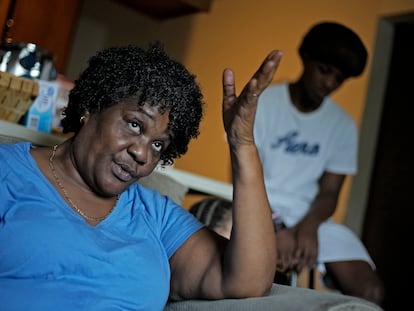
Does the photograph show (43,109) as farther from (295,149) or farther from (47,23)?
(47,23)

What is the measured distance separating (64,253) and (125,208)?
20 cm

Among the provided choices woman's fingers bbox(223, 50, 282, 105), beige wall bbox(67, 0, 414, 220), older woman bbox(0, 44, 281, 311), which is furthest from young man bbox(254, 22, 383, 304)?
woman's fingers bbox(223, 50, 282, 105)

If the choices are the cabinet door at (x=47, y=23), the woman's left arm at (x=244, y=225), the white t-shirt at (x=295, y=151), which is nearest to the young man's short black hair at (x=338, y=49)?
the white t-shirt at (x=295, y=151)

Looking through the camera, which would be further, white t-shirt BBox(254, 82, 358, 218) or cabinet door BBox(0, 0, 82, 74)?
cabinet door BBox(0, 0, 82, 74)

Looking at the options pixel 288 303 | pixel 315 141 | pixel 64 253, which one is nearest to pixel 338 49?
pixel 315 141

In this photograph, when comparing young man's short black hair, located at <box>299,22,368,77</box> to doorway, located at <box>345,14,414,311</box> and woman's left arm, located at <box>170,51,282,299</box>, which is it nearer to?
doorway, located at <box>345,14,414,311</box>

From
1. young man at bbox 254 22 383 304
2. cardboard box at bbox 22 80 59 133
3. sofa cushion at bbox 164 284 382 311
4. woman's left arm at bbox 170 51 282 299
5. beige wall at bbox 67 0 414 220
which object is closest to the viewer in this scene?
sofa cushion at bbox 164 284 382 311

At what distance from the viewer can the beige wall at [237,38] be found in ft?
9.11

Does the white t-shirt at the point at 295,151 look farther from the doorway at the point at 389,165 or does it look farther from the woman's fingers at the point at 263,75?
the woman's fingers at the point at 263,75

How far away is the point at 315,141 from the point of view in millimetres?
2043

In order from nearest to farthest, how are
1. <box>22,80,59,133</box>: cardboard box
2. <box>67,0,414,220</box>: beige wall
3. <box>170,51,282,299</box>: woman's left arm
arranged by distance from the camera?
<box>170,51,282,299</box>: woman's left arm < <box>22,80,59,133</box>: cardboard box < <box>67,0,414,220</box>: beige wall

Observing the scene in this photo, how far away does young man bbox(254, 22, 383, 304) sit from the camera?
1.93m

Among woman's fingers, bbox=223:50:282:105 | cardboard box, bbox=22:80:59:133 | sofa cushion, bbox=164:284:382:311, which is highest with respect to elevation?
woman's fingers, bbox=223:50:282:105

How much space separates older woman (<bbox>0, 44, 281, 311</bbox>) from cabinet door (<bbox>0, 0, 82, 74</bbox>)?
1.71 m
